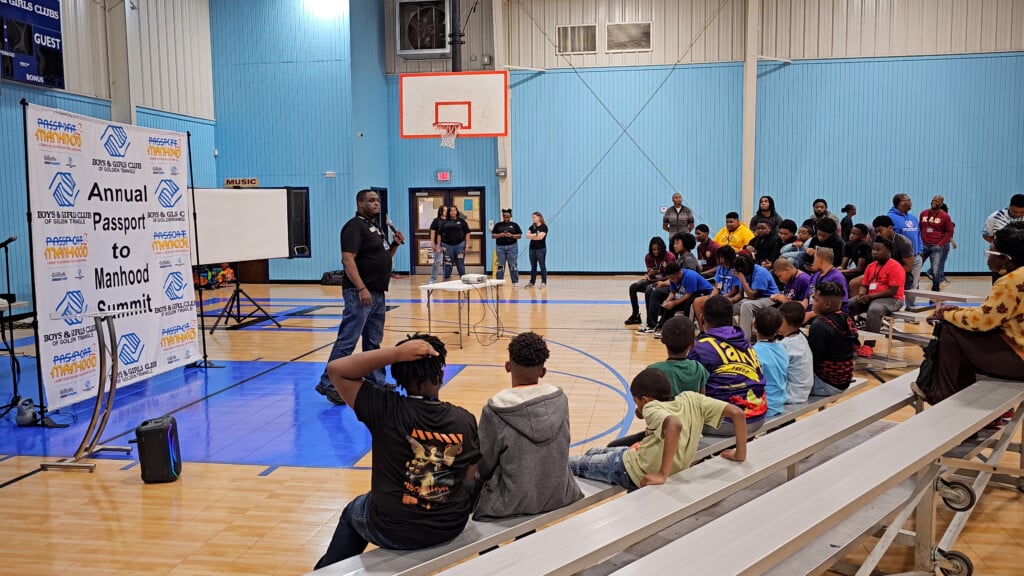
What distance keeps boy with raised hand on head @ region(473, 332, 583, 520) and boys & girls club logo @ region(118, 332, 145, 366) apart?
5099 mm

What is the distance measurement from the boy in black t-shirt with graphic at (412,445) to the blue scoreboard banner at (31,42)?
478 inches

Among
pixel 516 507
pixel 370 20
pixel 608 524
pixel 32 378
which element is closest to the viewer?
pixel 608 524

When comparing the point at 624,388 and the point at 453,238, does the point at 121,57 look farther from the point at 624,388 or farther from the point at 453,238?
the point at 624,388

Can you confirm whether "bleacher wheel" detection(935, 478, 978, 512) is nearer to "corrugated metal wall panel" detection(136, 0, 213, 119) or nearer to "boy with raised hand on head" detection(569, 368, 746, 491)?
"boy with raised hand on head" detection(569, 368, 746, 491)

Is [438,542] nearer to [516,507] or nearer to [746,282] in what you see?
[516,507]

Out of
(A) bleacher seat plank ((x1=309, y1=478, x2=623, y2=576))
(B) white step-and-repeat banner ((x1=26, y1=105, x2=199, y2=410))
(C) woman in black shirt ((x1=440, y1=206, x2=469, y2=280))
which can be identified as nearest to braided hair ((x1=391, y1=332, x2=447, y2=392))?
→ (A) bleacher seat plank ((x1=309, y1=478, x2=623, y2=576))

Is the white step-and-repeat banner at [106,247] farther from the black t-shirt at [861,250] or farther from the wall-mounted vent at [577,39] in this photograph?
the wall-mounted vent at [577,39]

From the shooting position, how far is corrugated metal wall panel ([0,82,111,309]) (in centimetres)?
1268

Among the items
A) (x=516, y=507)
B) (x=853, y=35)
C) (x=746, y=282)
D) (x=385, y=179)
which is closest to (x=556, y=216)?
(x=385, y=179)

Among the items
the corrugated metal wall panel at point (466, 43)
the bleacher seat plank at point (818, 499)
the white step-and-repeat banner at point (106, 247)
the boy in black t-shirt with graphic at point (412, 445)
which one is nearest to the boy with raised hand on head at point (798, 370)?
the bleacher seat plank at point (818, 499)

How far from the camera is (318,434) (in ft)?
21.1

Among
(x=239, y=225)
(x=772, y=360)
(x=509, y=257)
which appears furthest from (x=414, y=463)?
(x=509, y=257)

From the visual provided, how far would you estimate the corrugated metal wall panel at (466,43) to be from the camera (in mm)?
19344

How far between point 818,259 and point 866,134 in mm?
11466
